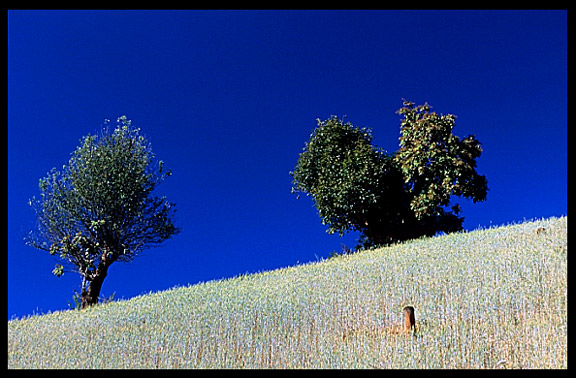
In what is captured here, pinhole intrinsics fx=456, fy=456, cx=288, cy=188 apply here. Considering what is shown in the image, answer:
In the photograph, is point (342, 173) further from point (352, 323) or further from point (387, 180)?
point (352, 323)

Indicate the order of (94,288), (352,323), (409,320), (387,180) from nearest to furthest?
(409,320) < (352,323) < (94,288) < (387,180)

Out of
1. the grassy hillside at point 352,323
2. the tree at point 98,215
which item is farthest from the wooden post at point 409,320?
the tree at point 98,215

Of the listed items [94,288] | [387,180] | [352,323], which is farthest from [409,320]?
[387,180]

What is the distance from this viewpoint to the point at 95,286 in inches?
908

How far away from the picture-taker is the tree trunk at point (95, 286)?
22.6 metres

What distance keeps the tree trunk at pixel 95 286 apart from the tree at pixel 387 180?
13655 millimetres

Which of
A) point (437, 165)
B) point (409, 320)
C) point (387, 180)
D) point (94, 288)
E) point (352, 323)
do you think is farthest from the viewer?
point (387, 180)

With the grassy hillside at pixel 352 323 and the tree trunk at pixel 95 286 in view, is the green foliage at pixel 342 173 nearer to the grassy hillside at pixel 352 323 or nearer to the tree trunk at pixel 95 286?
the grassy hillside at pixel 352 323

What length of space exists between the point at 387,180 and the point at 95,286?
1879 cm

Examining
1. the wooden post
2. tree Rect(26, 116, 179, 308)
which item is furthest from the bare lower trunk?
the wooden post

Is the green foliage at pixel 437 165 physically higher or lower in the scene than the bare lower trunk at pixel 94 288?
higher

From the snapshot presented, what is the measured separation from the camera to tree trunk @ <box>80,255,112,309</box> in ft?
74.1

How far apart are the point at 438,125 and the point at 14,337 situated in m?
24.4

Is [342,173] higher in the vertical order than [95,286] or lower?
higher
